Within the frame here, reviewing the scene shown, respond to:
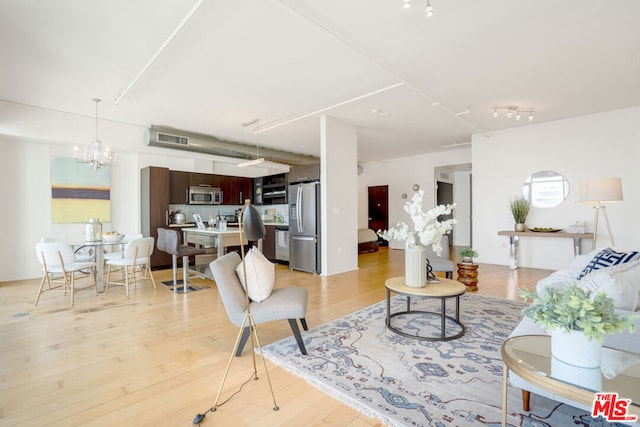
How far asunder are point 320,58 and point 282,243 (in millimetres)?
4314

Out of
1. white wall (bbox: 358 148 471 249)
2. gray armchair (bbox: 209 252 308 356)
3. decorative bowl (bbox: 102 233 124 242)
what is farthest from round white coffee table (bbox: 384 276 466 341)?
white wall (bbox: 358 148 471 249)

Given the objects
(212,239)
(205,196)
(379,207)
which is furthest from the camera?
(379,207)

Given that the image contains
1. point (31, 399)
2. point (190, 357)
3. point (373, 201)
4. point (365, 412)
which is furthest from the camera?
point (373, 201)

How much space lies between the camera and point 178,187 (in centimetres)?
674

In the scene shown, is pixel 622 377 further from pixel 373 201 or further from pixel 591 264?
pixel 373 201

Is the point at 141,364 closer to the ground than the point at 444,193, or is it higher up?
closer to the ground

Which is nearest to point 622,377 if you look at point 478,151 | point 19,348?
point 19,348

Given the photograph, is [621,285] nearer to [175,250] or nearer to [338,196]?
[338,196]

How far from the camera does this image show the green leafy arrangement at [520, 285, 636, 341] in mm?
1092

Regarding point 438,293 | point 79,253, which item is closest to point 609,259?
point 438,293

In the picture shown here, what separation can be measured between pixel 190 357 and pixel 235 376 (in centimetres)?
54

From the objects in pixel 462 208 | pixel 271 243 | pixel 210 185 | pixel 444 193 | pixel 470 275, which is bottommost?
pixel 470 275

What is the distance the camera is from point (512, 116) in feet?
18.2

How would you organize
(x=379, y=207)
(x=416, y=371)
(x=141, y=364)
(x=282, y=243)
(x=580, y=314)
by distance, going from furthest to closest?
(x=379, y=207)
(x=282, y=243)
(x=141, y=364)
(x=416, y=371)
(x=580, y=314)
